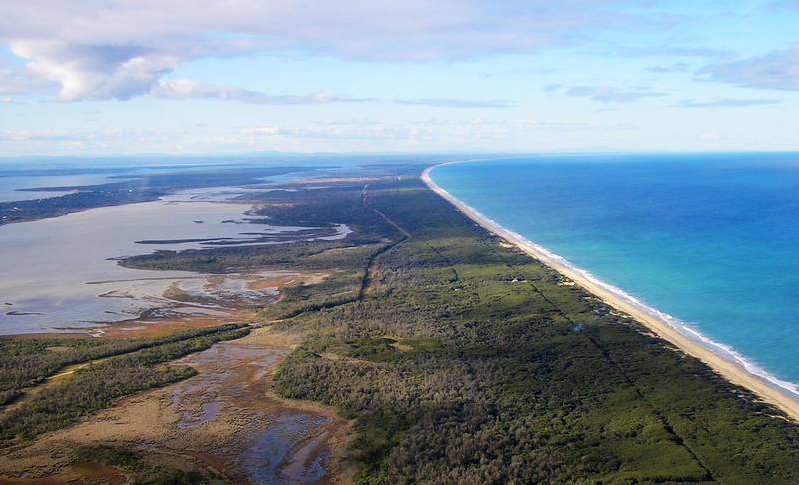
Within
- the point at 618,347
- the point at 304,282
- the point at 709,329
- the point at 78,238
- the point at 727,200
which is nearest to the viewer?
the point at 618,347

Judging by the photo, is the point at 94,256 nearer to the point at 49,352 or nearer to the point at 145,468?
the point at 49,352

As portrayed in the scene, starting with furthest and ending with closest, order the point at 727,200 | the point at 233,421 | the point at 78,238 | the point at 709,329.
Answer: the point at 727,200 → the point at 78,238 → the point at 709,329 → the point at 233,421

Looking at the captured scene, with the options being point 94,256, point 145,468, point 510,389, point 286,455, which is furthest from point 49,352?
point 94,256

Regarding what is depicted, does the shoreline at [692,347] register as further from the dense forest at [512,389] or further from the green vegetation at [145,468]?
the green vegetation at [145,468]

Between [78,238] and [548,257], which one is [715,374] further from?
[78,238]

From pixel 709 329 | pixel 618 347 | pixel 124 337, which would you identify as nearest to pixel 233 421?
pixel 124 337

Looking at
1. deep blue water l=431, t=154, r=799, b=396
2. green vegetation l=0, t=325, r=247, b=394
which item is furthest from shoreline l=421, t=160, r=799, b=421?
green vegetation l=0, t=325, r=247, b=394
